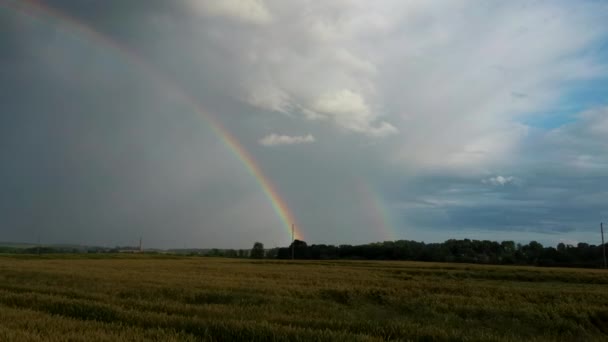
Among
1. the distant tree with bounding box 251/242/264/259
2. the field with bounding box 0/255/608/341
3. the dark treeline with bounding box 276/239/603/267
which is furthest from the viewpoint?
the distant tree with bounding box 251/242/264/259

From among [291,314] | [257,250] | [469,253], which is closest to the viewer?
[291,314]

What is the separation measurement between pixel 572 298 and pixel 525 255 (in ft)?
270

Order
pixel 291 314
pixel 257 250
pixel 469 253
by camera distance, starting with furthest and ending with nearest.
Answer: pixel 257 250
pixel 469 253
pixel 291 314

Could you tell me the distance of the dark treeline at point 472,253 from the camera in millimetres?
87188

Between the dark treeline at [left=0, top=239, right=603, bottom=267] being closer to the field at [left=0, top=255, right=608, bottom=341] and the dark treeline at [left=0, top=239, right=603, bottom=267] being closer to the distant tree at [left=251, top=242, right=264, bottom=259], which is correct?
the distant tree at [left=251, top=242, right=264, bottom=259]

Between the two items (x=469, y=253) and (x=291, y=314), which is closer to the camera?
(x=291, y=314)

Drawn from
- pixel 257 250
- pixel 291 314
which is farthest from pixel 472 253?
pixel 291 314

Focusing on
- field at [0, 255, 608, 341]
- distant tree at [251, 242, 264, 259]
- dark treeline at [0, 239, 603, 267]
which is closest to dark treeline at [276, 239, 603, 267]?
dark treeline at [0, 239, 603, 267]

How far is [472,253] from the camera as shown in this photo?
370 ft

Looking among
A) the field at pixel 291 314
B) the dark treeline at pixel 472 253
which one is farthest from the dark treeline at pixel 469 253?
the field at pixel 291 314

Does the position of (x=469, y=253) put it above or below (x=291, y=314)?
above

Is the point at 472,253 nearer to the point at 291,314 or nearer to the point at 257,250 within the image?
the point at 257,250

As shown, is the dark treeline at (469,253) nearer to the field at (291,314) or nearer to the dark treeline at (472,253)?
the dark treeline at (472,253)

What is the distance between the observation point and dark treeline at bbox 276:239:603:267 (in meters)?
87.2
